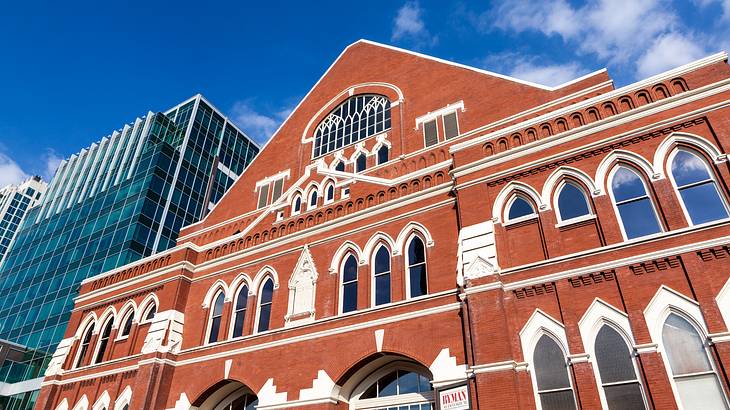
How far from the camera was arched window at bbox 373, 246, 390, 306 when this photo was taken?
16172 millimetres

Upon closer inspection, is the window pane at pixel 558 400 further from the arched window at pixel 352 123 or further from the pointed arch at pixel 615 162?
the arched window at pixel 352 123

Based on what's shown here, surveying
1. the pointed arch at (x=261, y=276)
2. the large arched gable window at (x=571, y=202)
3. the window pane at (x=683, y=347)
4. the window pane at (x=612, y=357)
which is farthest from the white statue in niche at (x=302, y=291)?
the window pane at (x=683, y=347)

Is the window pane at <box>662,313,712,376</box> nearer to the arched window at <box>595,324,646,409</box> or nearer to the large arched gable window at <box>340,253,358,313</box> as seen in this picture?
the arched window at <box>595,324,646,409</box>

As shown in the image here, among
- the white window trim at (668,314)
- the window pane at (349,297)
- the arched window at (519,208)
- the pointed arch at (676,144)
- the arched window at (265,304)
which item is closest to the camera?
the white window trim at (668,314)

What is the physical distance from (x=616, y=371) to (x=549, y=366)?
4.61ft

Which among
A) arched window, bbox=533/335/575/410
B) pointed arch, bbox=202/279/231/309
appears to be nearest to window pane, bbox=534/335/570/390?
arched window, bbox=533/335/575/410

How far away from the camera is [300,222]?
19.6 metres

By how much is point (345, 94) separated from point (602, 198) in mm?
16270

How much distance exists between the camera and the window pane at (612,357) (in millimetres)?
11070

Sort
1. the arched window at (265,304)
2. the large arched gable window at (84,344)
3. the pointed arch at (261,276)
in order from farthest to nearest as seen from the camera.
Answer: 1. the large arched gable window at (84,344)
2. the pointed arch at (261,276)
3. the arched window at (265,304)

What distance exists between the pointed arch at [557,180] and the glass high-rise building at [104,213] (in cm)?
3845

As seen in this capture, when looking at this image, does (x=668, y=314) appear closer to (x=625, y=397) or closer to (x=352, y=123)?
(x=625, y=397)

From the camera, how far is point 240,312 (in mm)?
19406

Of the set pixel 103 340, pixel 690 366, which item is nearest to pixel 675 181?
pixel 690 366
